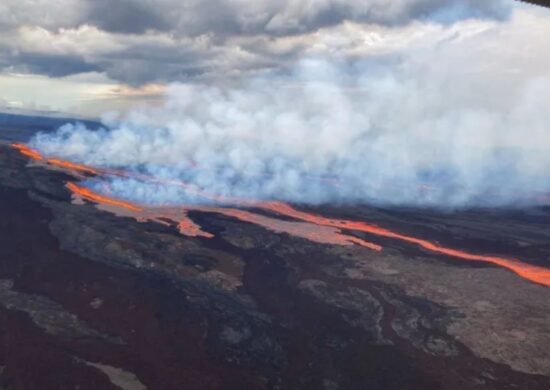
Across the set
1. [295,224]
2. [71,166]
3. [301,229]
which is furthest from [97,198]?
[71,166]

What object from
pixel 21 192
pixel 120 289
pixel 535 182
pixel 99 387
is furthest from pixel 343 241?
pixel 535 182

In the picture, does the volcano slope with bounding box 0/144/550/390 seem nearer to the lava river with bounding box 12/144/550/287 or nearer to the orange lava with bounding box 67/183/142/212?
the lava river with bounding box 12/144/550/287

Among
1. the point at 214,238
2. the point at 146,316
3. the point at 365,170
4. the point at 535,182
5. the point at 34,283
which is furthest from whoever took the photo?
the point at 535,182

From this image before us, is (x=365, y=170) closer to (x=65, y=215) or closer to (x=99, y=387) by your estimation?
(x=65, y=215)

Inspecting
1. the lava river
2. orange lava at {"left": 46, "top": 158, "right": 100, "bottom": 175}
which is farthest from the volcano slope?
orange lava at {"left": 46, "top": 158, "right": 100, "bottom": 175}

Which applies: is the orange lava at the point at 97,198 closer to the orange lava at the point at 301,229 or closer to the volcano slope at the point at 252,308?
the volcano slope at the point at 252,308

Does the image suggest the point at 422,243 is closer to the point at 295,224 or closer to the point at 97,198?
the point at 295,224
